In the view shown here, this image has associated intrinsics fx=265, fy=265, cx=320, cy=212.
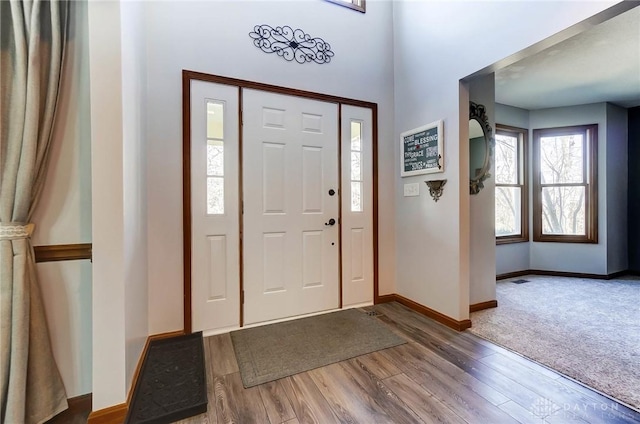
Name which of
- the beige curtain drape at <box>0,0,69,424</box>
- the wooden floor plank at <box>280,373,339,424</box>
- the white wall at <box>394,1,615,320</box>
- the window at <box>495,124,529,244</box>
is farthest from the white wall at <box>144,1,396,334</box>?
the window at <box>495,124,529,244</box>

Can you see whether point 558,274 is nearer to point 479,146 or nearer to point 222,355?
point 479,146

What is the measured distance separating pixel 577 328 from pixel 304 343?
2409mm

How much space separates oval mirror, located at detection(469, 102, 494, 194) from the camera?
110 inches

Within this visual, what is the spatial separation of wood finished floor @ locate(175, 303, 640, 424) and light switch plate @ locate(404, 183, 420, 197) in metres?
1.47

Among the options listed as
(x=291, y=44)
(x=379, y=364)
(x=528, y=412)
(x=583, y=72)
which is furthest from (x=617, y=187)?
(x=291, y=44)

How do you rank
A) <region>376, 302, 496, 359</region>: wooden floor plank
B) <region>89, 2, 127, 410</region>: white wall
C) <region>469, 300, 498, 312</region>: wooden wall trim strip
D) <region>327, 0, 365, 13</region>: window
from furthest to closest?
<region>327, 0, 365, 13</region>: window < <region>469, 300, 498, 312</region>: wooden wall trim strip < <region>376, 302, 496, 359</region>: wooden floor plank < <region>89, 2, 127, 410</region>: white wall

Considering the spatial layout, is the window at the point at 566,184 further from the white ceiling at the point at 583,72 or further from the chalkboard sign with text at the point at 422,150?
the chalkboard sign with text at the point at 422,150

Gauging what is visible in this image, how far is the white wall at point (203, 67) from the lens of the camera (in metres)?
2.20

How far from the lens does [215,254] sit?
7.75 feet

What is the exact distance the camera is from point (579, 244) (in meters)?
4.05

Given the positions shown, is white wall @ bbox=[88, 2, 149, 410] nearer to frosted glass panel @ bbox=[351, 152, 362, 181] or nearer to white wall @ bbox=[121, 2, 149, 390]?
white wall @ bbox=[121, 2, 149, 390]

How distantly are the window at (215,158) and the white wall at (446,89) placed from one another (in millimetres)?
1927

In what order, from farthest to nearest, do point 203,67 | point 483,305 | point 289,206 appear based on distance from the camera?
point 483,305, point 289,206, point 203,67

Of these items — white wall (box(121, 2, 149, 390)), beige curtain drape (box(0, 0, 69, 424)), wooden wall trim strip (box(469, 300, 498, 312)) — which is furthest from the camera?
wooden wall trim strip (box(469, 300, 498, 312))
